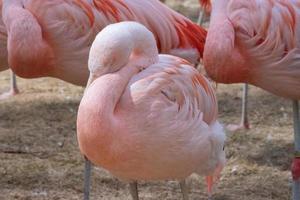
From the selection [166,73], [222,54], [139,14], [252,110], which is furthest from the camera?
[252,110]

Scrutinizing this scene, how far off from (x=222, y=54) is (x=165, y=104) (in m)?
1.05

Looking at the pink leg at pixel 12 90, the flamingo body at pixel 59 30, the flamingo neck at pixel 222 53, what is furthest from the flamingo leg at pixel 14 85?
the flamingo neck at pixel 222 53

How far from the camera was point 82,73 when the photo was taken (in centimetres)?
439

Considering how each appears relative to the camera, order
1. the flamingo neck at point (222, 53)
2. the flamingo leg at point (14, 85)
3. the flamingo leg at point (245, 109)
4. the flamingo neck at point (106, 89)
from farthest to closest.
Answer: the flamingo leg at point (14, 85), the flamingo leg at point (245, 109), the flamingo neck at point (222, 53), the flamingo neck at point (106, 89)

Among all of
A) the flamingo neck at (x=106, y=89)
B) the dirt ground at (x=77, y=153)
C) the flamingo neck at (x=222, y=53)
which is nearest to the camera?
the flamingo neck at (x=106, y=89)

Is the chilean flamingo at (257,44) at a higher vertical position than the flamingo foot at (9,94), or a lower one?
higher

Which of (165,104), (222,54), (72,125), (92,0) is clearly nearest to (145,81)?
(165,104)

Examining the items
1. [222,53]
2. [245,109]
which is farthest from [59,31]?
[245,109]

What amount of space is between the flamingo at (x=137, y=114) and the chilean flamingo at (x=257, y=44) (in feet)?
2.60

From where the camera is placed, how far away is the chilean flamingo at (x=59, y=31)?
169 inches

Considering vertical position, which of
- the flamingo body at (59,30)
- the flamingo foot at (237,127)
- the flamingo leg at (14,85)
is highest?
the flamingo body at (59,30)

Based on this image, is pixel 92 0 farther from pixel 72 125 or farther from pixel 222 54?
pixel 72 125

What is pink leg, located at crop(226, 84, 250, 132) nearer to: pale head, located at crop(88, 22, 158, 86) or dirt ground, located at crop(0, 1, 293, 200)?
dirt ground, located at crop(0, 1, 293, 200)

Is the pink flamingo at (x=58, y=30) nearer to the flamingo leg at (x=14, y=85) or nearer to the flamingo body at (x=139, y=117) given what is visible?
the flamingo body at (x=139, y=117)
